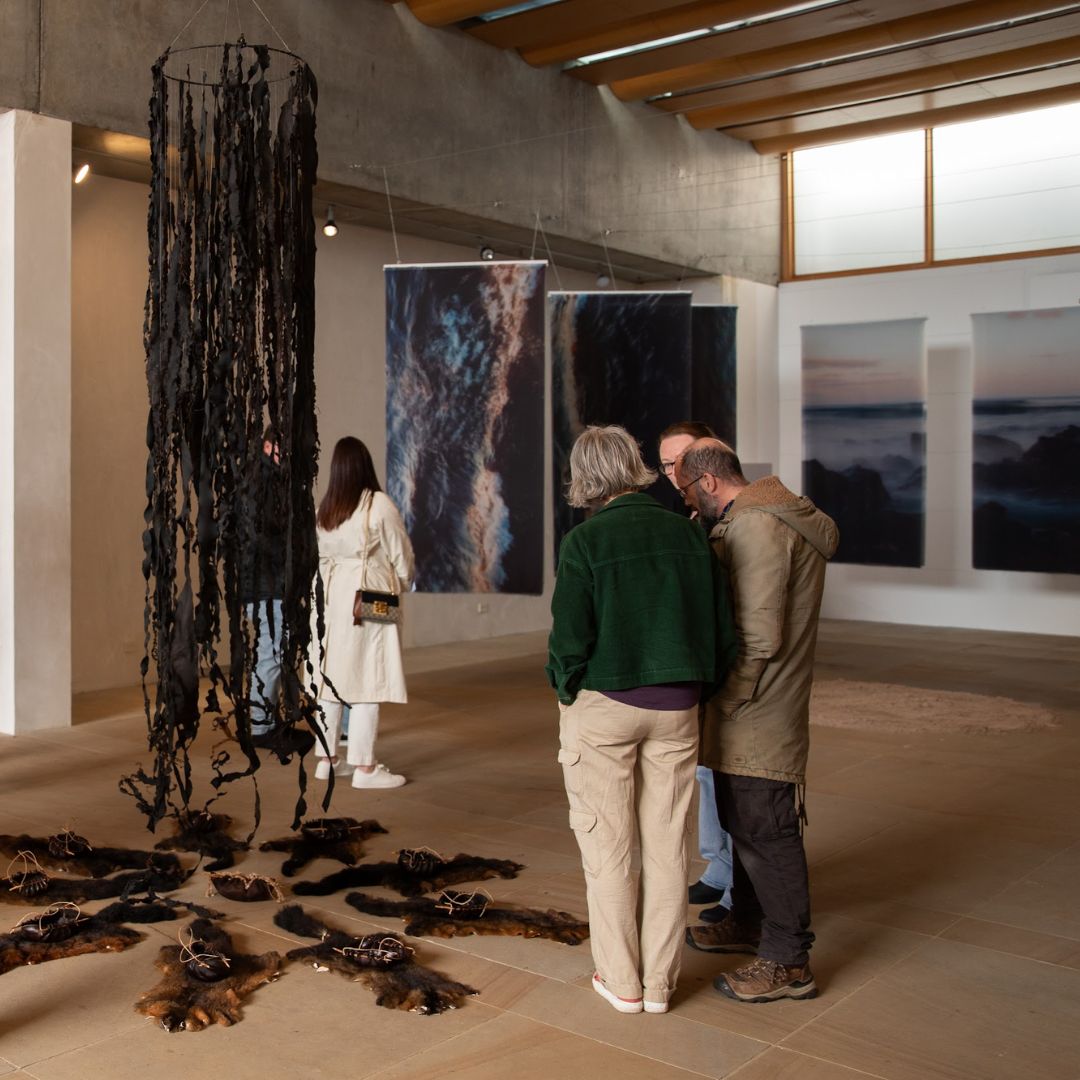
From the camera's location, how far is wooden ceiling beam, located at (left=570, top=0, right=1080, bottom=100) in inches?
361

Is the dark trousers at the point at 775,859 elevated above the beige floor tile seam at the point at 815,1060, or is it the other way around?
the dark trousers at the point at 775,859

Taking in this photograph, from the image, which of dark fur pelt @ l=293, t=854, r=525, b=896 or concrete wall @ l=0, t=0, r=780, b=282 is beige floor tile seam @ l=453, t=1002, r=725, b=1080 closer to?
dark fur pelt @ l=293, t=854, r=525, b=896

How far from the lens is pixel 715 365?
11.6m

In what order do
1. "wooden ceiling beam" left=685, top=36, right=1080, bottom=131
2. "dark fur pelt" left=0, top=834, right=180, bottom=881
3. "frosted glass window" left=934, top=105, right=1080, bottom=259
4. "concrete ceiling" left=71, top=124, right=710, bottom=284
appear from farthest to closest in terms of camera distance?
"frosted glass window" left=934, top=105, right=1080, bottom=259 < "wooden ceiling beam" left=685, top=36, right=1080, bottom=131 < "concrete ceiling" left=71, top=124, right=710, bottom=284 < "dark fur pelt" left=0, top=834, right=180, bottom=881

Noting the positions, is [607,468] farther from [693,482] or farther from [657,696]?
[657,696]

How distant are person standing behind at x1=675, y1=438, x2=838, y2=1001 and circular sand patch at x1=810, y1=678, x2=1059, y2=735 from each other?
4.06 metres

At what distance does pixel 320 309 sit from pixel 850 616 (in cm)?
647

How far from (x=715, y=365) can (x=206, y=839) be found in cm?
783

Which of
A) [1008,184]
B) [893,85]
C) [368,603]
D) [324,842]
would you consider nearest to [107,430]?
[368,603]

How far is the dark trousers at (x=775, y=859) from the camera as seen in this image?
3439mm

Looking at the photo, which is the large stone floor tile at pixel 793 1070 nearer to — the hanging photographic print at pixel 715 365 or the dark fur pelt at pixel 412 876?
the dark fur pelt at pixel 412 876

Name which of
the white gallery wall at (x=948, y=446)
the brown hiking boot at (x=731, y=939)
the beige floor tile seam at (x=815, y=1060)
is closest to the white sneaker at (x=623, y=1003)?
the beige floor tile seam at (x=815, y=1060)

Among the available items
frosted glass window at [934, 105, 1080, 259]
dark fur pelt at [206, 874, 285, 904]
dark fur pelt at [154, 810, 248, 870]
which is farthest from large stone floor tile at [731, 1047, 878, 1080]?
frosted glass window at [934, 105, 1080, 259]

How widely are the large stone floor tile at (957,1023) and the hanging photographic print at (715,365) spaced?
809 cm
